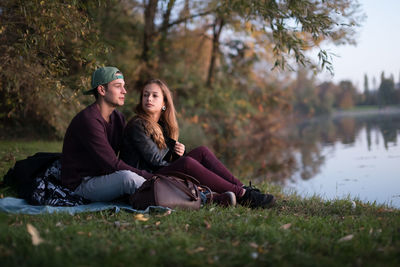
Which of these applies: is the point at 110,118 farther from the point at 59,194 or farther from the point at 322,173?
the point at 322,173

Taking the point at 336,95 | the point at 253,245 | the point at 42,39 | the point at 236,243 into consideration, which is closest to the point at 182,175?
the point at 236,243

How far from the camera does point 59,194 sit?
406cm

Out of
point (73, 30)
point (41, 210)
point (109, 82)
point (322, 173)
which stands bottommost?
point (322, 173)

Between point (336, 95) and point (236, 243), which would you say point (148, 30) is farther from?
point (336, 95)

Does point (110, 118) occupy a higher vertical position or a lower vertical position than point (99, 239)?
higher

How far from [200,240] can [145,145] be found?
5.89 feet

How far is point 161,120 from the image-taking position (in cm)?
488

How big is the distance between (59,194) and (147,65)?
10.4 metres

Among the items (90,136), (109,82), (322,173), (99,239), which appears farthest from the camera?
(322,173)

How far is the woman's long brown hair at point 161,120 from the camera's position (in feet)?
14.6

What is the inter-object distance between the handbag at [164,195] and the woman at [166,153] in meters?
0.35

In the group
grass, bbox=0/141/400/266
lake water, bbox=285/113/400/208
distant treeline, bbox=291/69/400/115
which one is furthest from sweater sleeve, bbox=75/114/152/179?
distant treeline, bbox=291/69/400/115

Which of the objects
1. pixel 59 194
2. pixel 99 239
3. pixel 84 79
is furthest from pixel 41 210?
pixel 84 79

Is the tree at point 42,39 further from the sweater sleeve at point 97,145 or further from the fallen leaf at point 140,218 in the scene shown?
the fallen leaf at point 140,218
